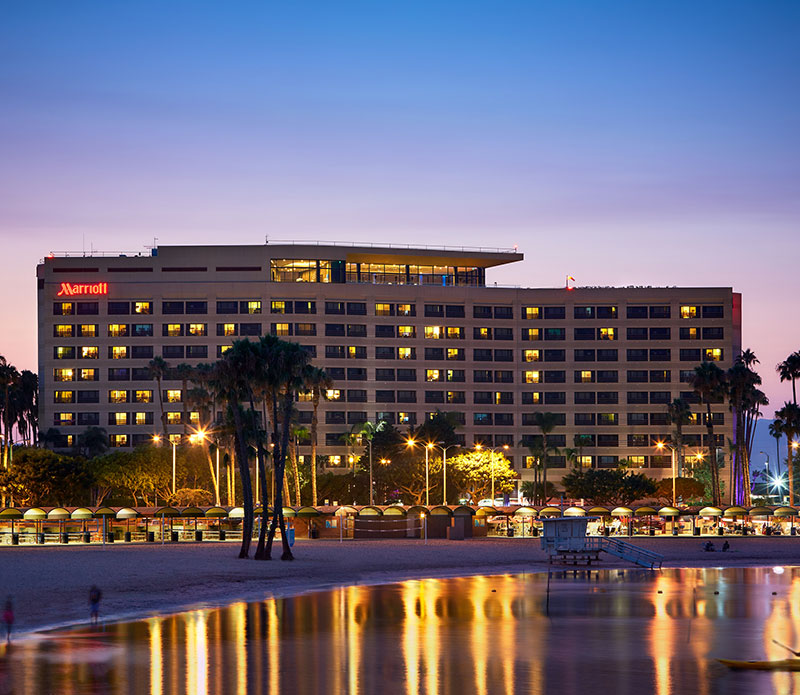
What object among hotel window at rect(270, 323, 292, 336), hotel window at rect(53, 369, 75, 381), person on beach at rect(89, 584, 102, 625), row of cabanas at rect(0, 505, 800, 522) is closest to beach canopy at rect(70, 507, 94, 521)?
row of cabanas at rect(0, 505, 800, 522)

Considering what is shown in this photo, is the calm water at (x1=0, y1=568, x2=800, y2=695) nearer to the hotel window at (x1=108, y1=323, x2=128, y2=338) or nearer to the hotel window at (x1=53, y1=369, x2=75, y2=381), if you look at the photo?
the hotel window at (x1=108, y1=323, x2=128, y2=338)

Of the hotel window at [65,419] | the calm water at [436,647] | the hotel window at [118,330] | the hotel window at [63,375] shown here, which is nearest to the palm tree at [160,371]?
the hotel window at [118,330]

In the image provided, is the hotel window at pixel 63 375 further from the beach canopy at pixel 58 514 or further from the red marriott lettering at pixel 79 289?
the beach canopy at pixel 58 514

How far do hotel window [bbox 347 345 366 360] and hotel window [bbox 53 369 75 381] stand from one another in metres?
44.3

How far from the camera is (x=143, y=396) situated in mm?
193625

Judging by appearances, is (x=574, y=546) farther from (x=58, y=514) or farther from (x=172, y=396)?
(x=172, y=396)

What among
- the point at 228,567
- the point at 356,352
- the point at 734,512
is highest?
the point at 356,352

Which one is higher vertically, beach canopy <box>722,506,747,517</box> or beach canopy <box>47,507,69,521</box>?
beach canopy <box>47,507,69,521</box>

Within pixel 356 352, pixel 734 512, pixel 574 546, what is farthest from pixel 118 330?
pixel 574 546

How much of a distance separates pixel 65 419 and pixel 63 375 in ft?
23.1

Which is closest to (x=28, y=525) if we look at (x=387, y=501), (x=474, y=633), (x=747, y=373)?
(x=387, y=501)

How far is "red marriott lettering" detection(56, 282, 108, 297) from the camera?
192 m

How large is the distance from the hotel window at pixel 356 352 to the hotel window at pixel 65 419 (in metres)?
44.9

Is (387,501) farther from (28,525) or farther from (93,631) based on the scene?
(93,631)
